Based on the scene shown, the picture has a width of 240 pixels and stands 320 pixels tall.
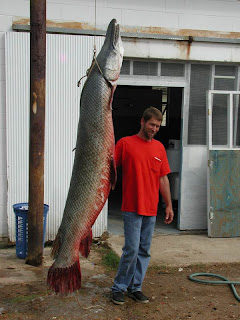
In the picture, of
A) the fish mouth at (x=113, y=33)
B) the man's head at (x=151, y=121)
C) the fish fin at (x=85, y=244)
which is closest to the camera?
the fish mouth at (x=113, y=33)

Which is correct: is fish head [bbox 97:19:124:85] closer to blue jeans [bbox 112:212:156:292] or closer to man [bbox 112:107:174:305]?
man [bbox 112:107:174:305]

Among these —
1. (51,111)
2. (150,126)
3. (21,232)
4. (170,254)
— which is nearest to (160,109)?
(51,111)

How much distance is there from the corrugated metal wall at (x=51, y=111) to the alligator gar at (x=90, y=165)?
11.5 feet

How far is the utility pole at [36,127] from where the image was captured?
520 centimetres

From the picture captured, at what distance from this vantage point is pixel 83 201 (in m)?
2.85

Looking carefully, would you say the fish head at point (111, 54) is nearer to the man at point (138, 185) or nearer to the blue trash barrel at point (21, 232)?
the man at point (138, 185)

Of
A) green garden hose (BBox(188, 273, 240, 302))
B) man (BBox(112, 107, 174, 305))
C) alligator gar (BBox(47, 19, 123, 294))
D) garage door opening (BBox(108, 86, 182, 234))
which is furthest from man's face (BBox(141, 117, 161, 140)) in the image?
garage door opening (BBox(108, 86, 182, 234))

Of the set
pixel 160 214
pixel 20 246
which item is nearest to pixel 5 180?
pixel 20 246

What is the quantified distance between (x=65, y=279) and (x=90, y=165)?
2.82 ft

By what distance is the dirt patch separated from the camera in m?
4.25

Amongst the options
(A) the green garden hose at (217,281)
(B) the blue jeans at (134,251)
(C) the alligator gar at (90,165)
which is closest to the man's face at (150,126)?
(B) the blue jeans at (134,251)

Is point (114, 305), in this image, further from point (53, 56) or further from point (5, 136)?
point (53, 56)

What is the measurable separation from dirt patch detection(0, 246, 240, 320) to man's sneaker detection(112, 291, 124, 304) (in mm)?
63

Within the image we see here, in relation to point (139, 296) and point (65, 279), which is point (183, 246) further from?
point (65, 279)
